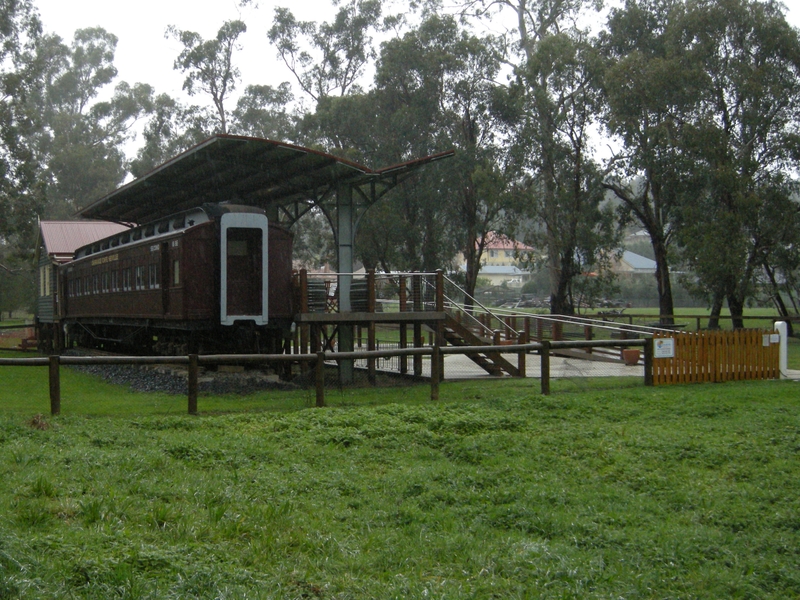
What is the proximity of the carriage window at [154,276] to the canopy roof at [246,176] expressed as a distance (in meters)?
2.14

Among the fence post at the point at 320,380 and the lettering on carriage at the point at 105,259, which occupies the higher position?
the lettering on carriage at the point at 105,259

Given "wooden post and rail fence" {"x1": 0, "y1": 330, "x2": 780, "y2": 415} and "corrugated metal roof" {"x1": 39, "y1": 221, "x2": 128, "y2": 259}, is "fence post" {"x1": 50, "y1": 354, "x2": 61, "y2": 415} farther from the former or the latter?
"corrugated metal roof" {"x1": 39, "y1": 221, "x2": 128, "y2": 259}

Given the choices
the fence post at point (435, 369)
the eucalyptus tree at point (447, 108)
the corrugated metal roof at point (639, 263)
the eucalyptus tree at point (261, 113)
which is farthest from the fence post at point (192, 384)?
the corrugated metal roof at point (639, 263)

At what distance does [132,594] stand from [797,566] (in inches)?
161

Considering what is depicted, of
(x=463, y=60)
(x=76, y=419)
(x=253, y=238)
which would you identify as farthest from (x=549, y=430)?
(x=463, y=60)

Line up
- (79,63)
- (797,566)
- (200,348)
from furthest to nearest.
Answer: (79,63)
(200,348)
(797,566)

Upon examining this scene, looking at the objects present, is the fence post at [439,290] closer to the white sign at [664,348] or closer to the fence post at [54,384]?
the white sign at [664,348]

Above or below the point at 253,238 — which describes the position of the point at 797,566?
below

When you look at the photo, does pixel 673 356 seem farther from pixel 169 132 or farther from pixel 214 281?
pixel 169 132

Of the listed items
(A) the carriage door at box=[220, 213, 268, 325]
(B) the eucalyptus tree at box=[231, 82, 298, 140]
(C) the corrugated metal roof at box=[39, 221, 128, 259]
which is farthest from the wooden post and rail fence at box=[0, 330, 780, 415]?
(B) the eucalyptus tree at box=[231, 82, 298, 140]

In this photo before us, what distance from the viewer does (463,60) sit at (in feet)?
126

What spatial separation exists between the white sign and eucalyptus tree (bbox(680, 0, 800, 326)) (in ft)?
57.0

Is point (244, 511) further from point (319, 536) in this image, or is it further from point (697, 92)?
point (697, 92)

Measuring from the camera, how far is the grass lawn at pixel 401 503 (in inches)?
197
